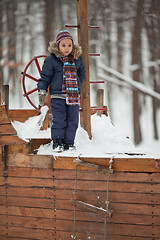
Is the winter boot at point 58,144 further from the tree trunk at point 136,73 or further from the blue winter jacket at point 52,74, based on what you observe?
the tree trunk at point 136,73

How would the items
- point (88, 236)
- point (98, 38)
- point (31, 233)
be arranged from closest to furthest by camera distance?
point (88, 236)
point (31, 233)
point (98, 38)

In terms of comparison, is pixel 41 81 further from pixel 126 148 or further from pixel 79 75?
pixel 126 148

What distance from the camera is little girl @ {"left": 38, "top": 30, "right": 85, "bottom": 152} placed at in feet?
9.66

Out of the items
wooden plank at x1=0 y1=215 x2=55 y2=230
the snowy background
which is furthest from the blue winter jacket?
the snowy background

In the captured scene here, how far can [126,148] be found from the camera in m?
3.38

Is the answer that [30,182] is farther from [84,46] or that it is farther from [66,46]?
[84,46]

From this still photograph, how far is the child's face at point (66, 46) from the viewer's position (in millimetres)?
2975

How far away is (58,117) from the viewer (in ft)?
9.82

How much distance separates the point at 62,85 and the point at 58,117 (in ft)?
1.25

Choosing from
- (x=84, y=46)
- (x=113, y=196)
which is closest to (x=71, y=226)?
(x=113, y=196)

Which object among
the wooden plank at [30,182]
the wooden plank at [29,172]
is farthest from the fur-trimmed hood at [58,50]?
the wooden plank at [30,182]

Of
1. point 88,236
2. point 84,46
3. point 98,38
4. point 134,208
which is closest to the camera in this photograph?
point 134,208

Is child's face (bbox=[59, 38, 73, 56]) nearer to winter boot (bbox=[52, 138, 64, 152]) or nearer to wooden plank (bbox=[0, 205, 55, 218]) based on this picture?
winter boot (bbox=[52, 138, 64, 152])

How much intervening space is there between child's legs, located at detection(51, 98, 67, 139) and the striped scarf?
12cm
